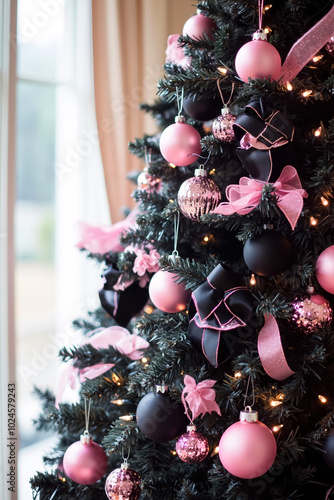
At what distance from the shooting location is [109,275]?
1.08 metres

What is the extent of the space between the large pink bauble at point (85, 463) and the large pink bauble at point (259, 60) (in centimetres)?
81

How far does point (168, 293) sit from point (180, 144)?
297mm

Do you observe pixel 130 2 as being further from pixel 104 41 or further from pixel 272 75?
pixel 272 75

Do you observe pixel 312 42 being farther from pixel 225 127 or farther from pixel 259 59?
pixel 225 127

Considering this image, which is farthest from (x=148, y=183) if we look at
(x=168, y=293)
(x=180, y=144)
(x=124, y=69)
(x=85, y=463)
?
(x=124, y=69)

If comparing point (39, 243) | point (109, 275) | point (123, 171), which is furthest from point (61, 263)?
point (109, 275)

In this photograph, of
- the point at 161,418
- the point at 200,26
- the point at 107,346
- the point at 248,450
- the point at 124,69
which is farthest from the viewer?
the point at 124,69

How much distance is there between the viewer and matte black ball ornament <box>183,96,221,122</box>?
3.03ft

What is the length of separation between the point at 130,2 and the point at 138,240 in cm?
120

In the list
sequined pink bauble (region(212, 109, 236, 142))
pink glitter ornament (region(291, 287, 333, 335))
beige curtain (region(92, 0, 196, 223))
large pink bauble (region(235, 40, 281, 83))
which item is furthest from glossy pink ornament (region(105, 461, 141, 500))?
beige curtain (region(92, 0, 196, 223))

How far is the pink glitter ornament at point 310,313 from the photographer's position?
81 centimetres

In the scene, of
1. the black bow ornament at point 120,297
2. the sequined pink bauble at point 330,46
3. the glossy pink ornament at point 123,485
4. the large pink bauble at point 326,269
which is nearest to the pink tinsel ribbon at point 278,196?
the large pink bauble at point 326,269

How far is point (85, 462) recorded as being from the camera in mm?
940

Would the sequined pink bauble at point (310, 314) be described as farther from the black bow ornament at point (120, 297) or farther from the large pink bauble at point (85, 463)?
the large pink bauble at point (85, 463)
